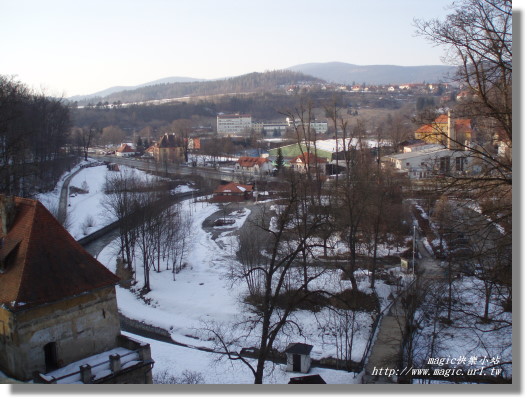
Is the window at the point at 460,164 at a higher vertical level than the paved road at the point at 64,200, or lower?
higher

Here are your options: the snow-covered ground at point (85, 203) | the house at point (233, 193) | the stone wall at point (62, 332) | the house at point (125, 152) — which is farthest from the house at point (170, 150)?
the stone wall at point (62, 332)

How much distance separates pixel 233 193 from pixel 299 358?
83.2 feet

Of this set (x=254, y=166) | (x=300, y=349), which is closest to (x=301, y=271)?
(x=300, y=349)

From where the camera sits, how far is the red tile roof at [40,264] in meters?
9.40

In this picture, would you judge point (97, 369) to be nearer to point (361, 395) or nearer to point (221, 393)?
point (221, 393)

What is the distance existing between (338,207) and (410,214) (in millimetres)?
6292

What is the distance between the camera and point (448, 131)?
6.07 metres

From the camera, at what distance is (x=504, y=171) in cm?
526

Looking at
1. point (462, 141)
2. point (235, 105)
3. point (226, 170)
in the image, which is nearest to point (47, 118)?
point (226, 170)

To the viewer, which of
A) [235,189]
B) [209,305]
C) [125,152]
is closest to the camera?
[209,305]

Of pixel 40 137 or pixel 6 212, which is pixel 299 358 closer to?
pixel 6 212

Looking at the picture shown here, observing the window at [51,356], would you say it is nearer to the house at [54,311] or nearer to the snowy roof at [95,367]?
the house at [54,311]

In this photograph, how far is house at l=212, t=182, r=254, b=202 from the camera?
36375 millimetres

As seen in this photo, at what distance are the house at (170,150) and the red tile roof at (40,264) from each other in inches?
1759
